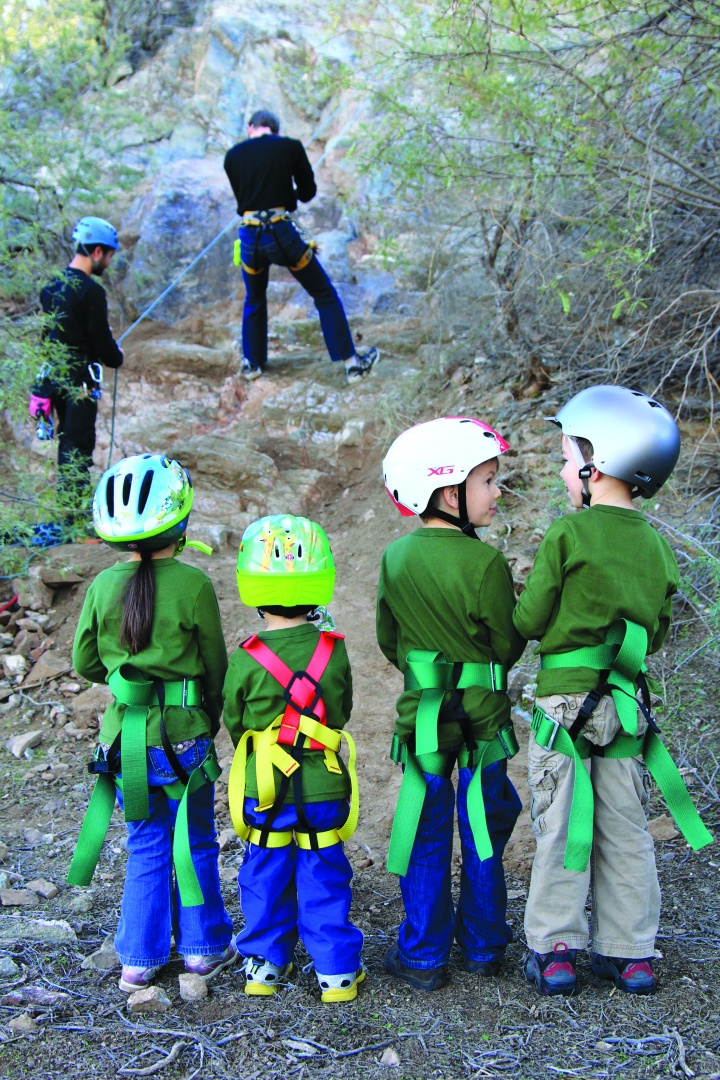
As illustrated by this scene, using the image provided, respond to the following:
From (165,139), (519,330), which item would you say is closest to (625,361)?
(519,330)

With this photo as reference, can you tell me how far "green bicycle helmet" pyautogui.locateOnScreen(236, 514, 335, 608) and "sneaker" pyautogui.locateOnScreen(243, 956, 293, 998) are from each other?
1.14 m

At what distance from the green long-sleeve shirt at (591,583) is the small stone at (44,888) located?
217 cm

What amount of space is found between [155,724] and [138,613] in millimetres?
368

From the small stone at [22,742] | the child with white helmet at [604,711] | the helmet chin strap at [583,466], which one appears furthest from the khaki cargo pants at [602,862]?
the small stone at [22,742]

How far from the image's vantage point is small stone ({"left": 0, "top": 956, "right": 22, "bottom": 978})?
9.66 feet

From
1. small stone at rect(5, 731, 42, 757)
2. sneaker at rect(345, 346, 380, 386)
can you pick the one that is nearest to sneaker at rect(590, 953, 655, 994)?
small stone at rect(5, 731, 42, 757)

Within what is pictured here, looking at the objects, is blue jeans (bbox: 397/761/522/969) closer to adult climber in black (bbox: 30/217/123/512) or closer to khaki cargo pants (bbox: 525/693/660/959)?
khaki cargo pants (bbox: 525/693/660/959)

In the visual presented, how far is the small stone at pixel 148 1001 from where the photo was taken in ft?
9.19

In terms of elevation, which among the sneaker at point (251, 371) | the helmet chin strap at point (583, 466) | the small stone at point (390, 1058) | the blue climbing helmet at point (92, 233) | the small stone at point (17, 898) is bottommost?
the small stone at point (390, 1058)

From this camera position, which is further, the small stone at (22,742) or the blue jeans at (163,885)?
the small stone at (22,742)

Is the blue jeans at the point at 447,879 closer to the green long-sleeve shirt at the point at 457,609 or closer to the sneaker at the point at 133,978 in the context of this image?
the green long-sleeve shirt at the point at 457,609

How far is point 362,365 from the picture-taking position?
8.02m

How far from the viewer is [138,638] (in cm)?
293

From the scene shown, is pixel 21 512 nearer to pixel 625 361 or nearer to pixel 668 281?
pixel 625 361
